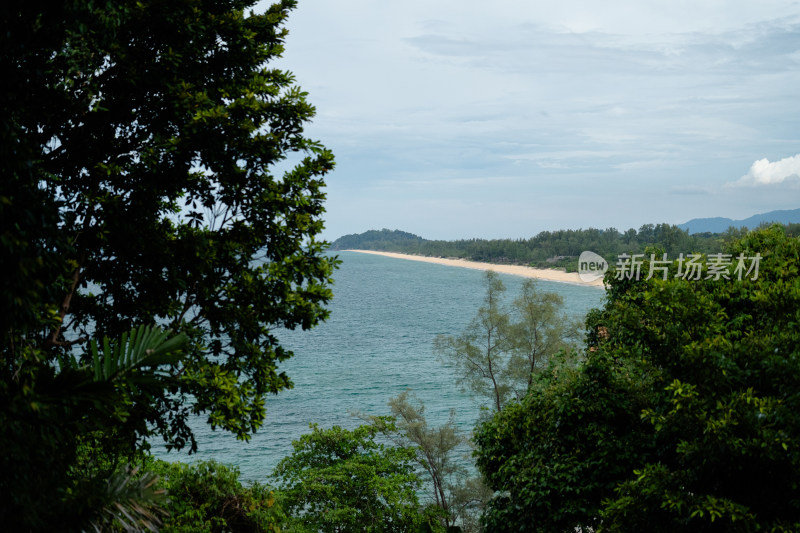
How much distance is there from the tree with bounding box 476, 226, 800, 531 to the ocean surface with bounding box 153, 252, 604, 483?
23.1 ft

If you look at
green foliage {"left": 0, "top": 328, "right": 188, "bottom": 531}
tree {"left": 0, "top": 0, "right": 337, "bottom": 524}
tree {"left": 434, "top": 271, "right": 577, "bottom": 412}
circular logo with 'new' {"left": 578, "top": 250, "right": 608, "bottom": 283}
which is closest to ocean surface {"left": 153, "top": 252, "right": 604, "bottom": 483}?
circular logo with 'new' {"left": 578, "top": 250, "right": 608, "bottom": 283}

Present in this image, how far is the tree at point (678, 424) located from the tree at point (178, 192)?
457 cm

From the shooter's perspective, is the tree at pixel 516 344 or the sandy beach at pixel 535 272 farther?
the sandy beach at pixel 535 272

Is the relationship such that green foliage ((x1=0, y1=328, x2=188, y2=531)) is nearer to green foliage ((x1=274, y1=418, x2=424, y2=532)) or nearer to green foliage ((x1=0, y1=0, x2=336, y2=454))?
green foliage ((x1=0, y1=0, x2=336, y2=454))

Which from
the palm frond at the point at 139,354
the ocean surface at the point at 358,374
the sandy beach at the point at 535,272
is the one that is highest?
the palm frond at the point at 139,354

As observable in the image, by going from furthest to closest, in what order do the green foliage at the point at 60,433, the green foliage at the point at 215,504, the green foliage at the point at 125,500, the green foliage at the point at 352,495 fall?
the green foliage at the point at 352,495
the green foliage at the point at 215,504
the green foliage at the point at 125,500
the green foliage at the point at 60,433

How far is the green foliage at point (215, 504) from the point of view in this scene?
965cm

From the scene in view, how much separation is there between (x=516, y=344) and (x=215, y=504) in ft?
59.1

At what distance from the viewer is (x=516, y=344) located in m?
26.2

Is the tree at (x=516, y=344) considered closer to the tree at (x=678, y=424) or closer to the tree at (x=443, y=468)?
the tree at (x=443, y=468)

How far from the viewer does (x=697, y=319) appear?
27.0 feet

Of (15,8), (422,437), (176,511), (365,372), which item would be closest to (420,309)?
(365,372)

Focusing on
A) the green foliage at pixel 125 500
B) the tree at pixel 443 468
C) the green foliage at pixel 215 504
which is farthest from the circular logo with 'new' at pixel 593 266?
the green foliage at pixel 125 500

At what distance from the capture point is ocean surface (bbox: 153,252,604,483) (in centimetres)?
2762
